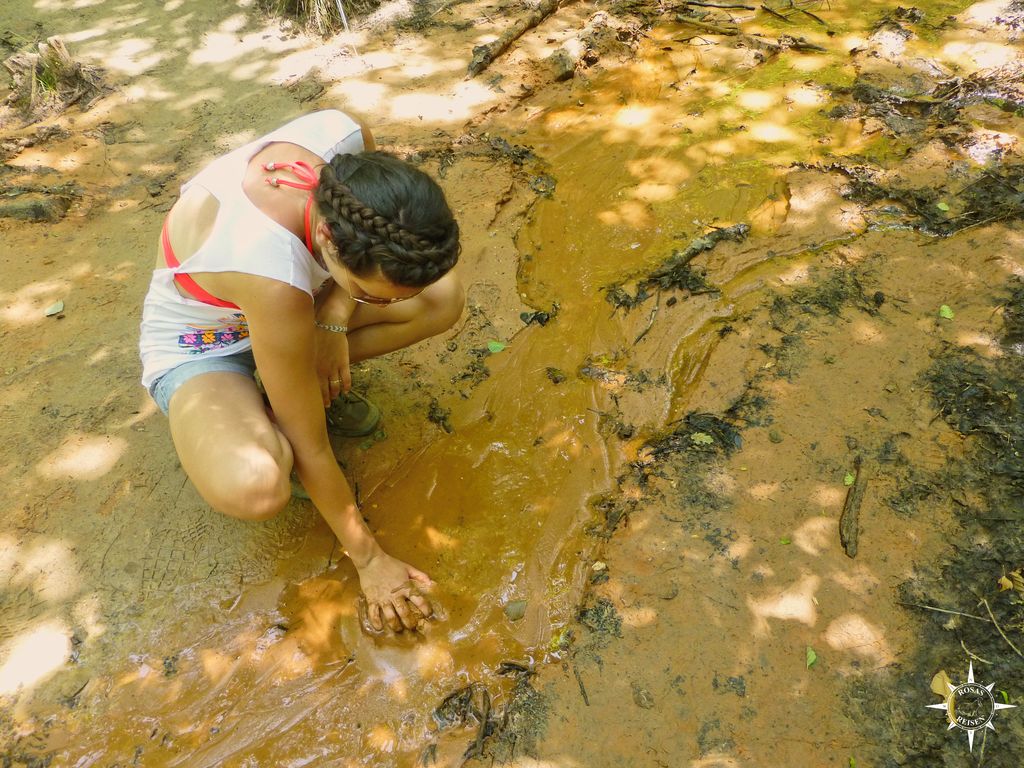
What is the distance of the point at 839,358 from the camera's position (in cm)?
254

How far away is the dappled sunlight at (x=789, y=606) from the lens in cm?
195

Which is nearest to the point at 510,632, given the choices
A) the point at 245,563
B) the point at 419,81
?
the point at 245,563

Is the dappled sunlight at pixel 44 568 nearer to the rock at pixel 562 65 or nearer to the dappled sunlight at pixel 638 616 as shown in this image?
the dappled sunlight at pixel 638 616

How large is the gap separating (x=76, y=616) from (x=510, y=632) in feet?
4.49

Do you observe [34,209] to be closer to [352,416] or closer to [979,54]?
[352,416]

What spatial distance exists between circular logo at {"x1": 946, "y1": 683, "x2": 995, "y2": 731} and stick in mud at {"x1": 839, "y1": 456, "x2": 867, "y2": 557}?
435mm

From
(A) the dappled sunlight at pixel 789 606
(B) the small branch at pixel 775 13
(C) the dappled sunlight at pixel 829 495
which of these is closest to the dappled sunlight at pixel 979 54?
(B) the small branch at pixel 775 13

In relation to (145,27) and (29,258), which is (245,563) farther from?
(145,27)

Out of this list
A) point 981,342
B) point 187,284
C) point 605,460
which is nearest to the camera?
point 187,284

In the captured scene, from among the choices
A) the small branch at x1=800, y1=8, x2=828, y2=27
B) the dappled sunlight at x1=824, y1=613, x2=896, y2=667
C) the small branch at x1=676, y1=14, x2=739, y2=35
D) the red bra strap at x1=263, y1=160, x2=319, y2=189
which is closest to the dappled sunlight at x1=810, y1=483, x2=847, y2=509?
the dappled sunlight at x1=824, y1=613, x2=896, y2=667

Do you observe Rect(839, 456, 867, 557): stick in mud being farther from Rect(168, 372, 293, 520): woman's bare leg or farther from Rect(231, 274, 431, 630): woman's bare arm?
Rect(168, 372, 293, 520): woman's bare leg

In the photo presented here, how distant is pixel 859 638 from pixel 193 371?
2.11 m

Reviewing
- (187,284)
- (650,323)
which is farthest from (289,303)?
(650,323)

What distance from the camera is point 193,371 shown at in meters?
1.98
